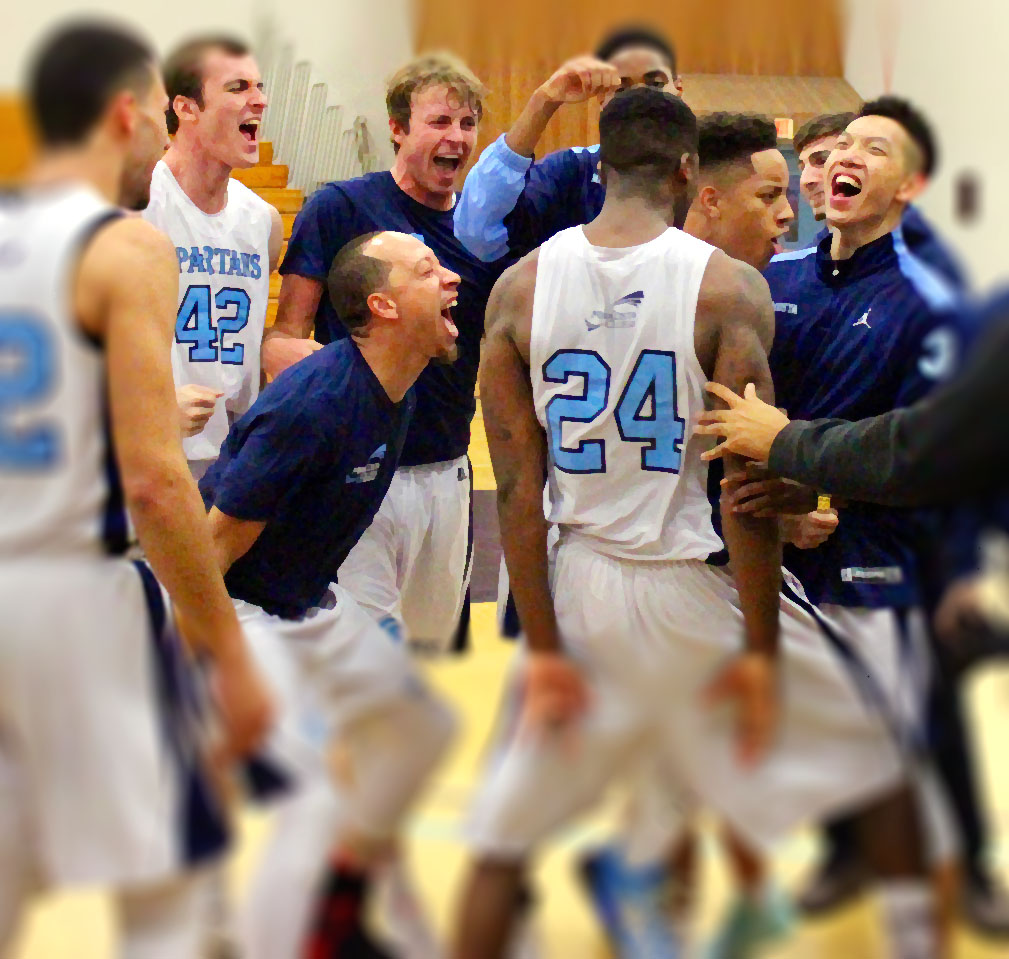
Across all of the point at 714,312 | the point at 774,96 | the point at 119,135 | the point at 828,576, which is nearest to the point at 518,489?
the point at 714,312

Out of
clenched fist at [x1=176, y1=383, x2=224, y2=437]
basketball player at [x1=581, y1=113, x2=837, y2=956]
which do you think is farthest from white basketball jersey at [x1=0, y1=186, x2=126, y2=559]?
clenched fist at [x1=176, y1=383, x2=224, y2=437]

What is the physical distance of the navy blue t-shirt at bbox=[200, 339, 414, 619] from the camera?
7.62ft

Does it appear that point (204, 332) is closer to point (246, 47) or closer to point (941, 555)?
point (246, 47)

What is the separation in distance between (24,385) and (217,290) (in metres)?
1.99

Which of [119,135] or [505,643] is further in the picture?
[505,643]

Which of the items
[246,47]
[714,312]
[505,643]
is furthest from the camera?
[714,312]

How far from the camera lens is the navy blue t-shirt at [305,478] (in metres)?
2.32

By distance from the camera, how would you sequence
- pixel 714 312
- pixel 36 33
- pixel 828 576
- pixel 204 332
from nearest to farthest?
pixel 36 33 → pixel 714 312 → pixel 828 576 → pixel 204 332

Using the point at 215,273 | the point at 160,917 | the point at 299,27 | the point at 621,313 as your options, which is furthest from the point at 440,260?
the point at 160,917

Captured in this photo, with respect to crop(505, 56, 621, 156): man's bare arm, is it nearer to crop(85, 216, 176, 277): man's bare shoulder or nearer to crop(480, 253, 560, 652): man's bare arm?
crop(85, 216, 176, 277): man's bare shoulder

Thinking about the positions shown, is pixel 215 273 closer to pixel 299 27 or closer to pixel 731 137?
pixel 731 137

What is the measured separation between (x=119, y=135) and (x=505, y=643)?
2.51 feet

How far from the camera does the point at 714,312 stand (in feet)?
6.89

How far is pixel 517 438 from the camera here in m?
2.28
